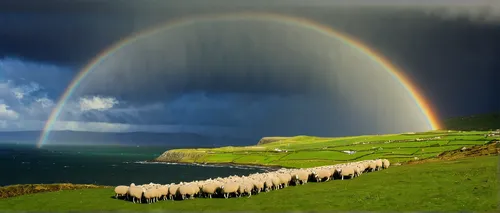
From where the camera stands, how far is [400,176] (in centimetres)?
3512

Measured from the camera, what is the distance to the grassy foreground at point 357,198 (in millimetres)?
24953

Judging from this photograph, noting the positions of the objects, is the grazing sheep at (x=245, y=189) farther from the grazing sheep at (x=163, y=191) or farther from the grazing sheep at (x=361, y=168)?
the grazing sheep at (x=361, y=168)

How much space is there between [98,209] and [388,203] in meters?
17.0

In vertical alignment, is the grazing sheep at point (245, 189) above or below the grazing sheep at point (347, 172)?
below

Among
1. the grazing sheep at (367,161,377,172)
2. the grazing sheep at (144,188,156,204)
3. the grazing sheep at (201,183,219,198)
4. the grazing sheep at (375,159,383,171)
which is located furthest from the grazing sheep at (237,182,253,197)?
the grazing sheep at (375,159,383,171)

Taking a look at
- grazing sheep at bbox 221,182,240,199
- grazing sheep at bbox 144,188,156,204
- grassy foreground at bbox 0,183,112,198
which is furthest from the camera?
grassy foreground at bbox 0,183,112,198

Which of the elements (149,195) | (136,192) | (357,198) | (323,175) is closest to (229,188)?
(149,195)

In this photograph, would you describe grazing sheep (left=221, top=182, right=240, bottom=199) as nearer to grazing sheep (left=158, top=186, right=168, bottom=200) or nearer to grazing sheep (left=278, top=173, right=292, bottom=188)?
grazing sheep (left=158, top=186, right=168, bottom=200)

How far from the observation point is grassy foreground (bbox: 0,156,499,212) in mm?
24953

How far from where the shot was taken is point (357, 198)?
88.8 feet

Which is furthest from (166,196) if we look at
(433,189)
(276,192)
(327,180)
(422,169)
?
(422,169)

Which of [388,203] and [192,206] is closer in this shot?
[388,203]

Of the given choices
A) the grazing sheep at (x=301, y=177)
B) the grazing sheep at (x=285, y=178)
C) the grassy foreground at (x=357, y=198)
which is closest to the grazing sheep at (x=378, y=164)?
the grassy foreground at (x=357, y=198)

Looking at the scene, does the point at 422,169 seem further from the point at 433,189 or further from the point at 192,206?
the point at 192,206
